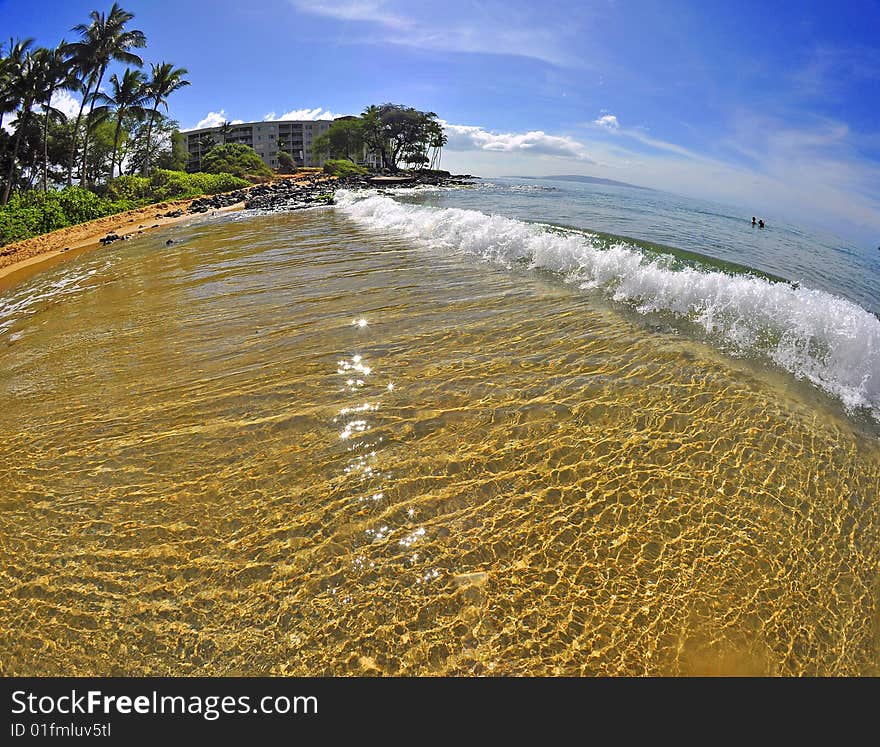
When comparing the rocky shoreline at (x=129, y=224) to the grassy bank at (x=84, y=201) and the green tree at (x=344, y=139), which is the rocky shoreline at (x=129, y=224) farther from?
the green tree at (x=344, y=139)

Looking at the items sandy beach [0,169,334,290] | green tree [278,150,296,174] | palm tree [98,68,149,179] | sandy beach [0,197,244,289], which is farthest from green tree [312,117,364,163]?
sandy beach [0,197,244,289]

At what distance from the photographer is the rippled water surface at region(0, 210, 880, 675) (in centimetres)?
243

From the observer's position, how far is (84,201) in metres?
23.0

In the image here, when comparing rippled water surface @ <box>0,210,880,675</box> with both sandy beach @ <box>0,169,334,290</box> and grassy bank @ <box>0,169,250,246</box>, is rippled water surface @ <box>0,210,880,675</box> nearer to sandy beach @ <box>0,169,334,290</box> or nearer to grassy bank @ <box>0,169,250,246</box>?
sandy beach @ <box>0,169,334,290</box>

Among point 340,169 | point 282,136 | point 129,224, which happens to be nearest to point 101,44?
point 129,224

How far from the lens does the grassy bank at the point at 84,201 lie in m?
18.3

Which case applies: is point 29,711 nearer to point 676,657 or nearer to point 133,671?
point 133,671

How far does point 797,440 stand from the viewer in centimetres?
428

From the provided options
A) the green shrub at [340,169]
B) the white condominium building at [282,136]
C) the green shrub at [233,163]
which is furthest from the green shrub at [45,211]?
the white condominium building at [282,136]

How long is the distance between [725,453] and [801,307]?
4963 mm

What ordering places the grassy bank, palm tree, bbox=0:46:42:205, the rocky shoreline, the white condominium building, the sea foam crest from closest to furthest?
the sea foam crest, the rocky shoreline, the grassy bank, palm tree, bbox=0:46:42:205, the white condominium building

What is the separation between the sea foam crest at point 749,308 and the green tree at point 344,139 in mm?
73451

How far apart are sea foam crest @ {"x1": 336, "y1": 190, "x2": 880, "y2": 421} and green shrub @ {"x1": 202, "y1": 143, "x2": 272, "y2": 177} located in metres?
46.5

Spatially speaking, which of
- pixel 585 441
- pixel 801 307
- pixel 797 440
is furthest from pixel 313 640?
pixel 801 307
